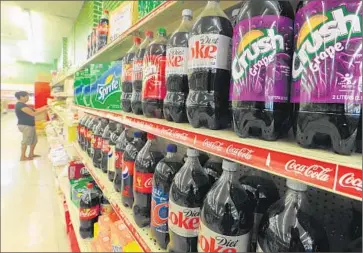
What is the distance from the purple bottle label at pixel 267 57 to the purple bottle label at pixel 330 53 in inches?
1.8

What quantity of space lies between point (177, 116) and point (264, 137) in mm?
402

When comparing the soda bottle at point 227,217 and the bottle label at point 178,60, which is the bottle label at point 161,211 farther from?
the bottle label at point 178,60

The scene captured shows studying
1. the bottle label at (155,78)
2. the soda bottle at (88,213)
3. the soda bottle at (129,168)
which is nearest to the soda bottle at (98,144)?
the soda bottle at (88,213)

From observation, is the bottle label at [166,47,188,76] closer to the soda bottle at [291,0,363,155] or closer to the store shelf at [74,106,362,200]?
the store shelf at [74,106,362,200]

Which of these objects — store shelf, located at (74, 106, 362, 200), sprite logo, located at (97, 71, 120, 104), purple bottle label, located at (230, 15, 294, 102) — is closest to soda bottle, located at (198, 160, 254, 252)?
store shelf, located at (74, 106, 362, 200)

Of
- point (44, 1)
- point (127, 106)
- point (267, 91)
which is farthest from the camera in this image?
point (44, 1)

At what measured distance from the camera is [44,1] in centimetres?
507

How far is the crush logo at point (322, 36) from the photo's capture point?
0.43 meters

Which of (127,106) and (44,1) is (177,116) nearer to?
(127,106)

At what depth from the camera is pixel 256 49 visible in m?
0.57

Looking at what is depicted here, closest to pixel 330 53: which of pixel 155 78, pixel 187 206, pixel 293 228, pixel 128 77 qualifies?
pixel 293 228

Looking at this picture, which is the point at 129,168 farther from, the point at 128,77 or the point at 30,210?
the point at 30,210

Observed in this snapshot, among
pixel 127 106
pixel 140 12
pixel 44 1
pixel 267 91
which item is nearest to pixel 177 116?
pixel 267 91

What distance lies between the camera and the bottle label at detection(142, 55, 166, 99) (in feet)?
3.40
